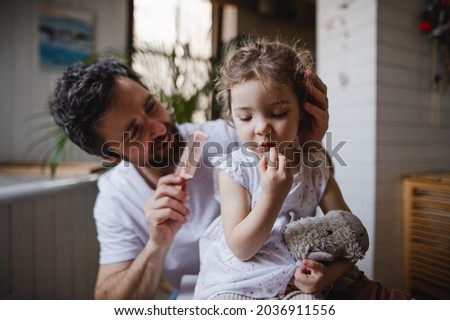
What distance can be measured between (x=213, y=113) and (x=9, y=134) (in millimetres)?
1220

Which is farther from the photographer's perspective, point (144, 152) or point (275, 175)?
point (144, 152)

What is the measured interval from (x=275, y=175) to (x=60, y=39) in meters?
1.09

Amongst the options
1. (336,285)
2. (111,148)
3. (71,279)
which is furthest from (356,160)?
(71,279)

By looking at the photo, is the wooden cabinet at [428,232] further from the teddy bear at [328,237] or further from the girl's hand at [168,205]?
the girl's hand at [168,205]

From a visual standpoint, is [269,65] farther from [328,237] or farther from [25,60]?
[25,60]

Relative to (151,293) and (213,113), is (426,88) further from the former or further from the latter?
(151,293)

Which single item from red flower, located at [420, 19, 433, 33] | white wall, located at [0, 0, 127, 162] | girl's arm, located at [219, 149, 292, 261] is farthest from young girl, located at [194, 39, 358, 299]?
white wall, located at [0, 0, 127, 162]

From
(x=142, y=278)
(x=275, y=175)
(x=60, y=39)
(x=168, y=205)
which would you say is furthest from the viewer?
(x=60, y=39)

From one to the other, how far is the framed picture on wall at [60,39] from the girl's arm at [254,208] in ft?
2.74

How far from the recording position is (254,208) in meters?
0.36

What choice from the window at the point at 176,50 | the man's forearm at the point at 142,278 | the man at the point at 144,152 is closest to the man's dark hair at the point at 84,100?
the man at the point at 144,152

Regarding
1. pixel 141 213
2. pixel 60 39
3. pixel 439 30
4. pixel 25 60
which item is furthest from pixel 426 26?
pixel 25 60

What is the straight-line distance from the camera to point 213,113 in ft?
1.61

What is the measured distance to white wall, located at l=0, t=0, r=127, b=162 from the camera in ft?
3.49
